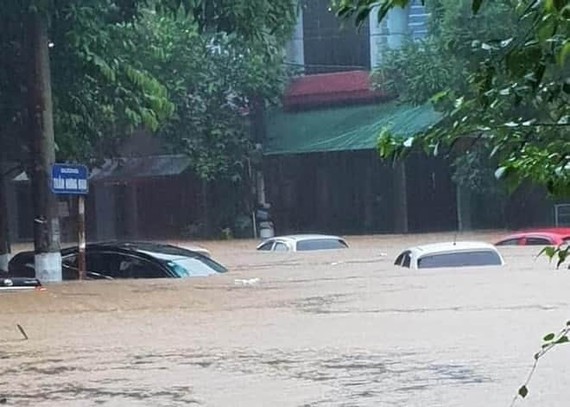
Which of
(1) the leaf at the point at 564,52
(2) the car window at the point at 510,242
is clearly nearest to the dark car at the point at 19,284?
(2) the car window at the point at 510,242

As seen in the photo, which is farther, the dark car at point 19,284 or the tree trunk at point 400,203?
the tree trunk at point 400,203

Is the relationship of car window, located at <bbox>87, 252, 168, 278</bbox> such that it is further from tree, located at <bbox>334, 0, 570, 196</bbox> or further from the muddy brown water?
tree, located at <bbox>334, 0, 570, 196</bbox>

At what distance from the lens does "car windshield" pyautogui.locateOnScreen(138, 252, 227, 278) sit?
57.5 ft

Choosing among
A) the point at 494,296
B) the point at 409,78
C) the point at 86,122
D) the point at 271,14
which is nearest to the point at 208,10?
the point at 271,14

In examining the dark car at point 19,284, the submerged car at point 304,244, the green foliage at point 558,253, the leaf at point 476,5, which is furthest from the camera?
the submerged car at point 304,244

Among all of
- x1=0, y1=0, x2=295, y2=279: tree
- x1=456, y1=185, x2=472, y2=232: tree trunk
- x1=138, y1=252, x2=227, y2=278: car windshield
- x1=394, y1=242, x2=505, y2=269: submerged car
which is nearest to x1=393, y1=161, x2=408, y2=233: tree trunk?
x1=456, y1=185, x2=472, y2=232: tree trunk

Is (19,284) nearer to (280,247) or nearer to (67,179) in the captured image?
(67,179)

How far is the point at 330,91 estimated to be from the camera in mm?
36750

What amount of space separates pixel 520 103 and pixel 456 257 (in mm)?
15942

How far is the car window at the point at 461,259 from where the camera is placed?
60.5 ft

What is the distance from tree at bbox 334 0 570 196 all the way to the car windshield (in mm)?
14669

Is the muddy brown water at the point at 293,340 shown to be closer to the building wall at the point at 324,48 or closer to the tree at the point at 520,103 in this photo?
the tree at the point at 520,103

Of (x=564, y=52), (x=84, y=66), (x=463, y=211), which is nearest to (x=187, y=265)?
(x=84, y=66)

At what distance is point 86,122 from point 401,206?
1709 centimetres
